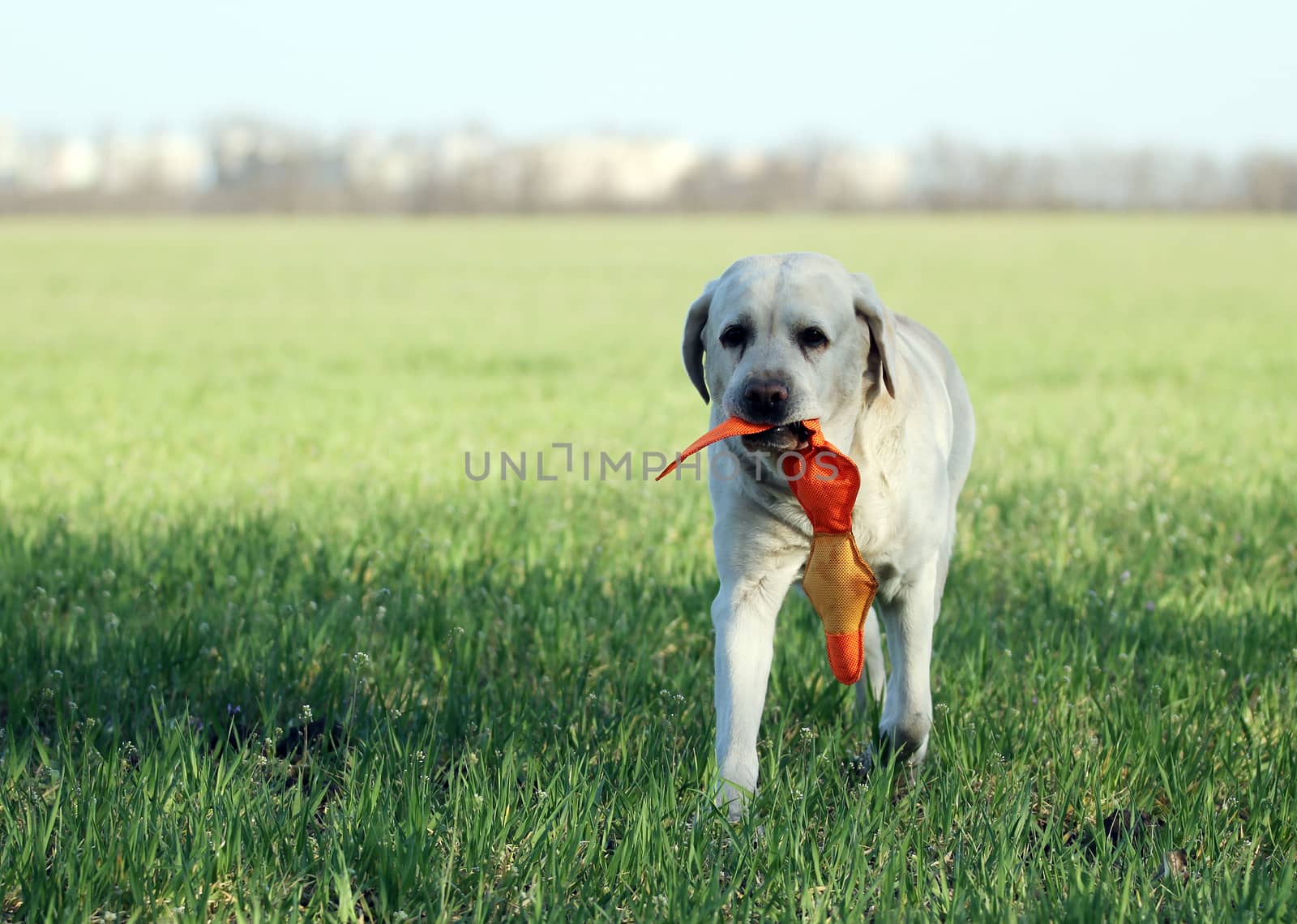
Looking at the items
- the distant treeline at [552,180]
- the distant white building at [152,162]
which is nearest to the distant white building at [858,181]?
the distant treeline at [552,180]

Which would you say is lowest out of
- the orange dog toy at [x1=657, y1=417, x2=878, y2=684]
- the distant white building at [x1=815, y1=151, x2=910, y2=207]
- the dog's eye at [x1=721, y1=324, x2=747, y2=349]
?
the orange dog toy at [x1=657, y1=417, x2=878, y2=684]

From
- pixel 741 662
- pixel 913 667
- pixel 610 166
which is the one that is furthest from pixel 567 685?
pixel 610 166

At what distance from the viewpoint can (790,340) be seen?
11.5ft

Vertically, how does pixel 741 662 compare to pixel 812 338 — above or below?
below

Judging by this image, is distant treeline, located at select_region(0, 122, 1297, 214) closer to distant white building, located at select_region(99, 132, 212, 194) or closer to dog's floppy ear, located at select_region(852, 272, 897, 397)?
distant white building, located at select_region(99, 132, 212, 194)

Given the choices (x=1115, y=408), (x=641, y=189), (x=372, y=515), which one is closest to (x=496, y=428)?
(x=372, y=515)

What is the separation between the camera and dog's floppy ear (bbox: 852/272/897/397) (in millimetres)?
3668

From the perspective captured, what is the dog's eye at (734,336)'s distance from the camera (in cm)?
356

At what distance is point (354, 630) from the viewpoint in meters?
5.10

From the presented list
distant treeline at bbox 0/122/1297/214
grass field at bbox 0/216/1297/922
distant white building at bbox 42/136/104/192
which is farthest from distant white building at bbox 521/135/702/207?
grass field at bbox 0/216/1297/922

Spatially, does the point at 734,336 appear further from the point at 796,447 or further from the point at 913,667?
the point at 913,667

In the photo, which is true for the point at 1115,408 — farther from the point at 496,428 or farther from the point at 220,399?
the point at 220,399

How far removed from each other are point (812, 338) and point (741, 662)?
3.11 feet

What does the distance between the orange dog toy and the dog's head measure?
0.07 metres
